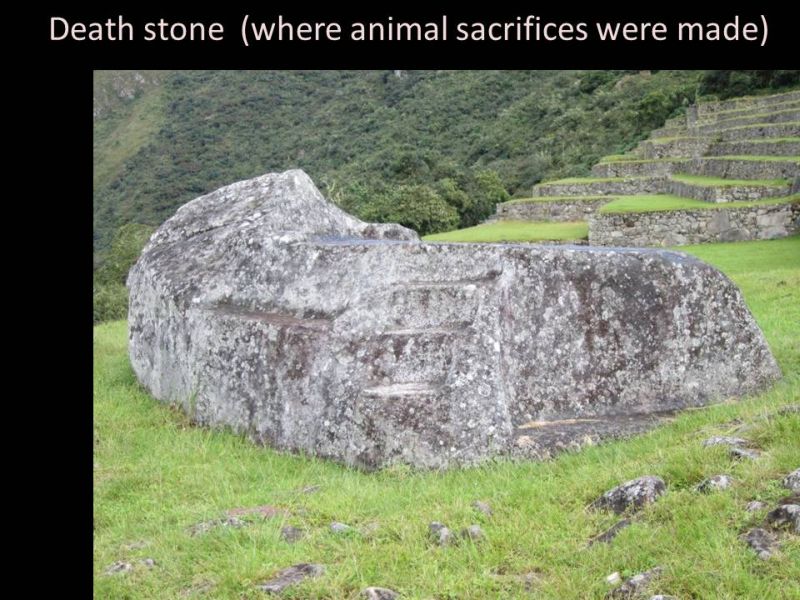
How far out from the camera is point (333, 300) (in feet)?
22.7

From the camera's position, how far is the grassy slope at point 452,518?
3691mm

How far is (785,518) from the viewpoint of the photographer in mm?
3691

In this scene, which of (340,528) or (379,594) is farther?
(340,528)

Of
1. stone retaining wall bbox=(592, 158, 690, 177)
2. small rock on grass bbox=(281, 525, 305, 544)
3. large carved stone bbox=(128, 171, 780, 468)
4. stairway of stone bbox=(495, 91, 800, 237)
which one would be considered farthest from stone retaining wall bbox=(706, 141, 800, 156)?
small rock on grass bbox=(281, 525, 305, 544)

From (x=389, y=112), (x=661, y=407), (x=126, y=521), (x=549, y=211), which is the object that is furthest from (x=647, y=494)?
(x=389, y=112)

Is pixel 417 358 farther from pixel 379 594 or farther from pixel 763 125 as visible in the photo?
pixel 763 125

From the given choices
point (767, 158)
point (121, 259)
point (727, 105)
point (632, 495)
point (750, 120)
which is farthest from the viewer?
point (727, 105)

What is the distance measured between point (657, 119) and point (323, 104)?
4907 cm

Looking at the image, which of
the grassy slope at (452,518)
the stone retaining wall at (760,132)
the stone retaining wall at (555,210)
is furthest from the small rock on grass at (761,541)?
the stone retaining wall at (760,132)

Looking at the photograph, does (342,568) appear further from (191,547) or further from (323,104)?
(323,104)

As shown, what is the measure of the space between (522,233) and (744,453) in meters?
21.9

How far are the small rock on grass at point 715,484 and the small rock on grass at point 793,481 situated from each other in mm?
279

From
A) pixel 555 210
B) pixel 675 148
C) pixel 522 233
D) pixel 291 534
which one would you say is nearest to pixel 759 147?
pixel 675 148
